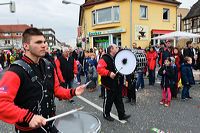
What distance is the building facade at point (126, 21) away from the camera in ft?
84.4

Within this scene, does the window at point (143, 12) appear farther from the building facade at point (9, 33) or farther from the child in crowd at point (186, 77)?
the building facade at point (9, 33)

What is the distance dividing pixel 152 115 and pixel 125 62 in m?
1.65

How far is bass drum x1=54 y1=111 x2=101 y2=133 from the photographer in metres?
2.69

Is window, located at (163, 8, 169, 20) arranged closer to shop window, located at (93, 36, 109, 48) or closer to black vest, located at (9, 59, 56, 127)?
shop window, located at (93, 36, 109, 48)

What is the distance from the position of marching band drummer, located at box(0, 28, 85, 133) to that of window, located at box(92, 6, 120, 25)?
2409cm

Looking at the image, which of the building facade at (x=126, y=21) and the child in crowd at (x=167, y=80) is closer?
the child in crowd at (x=167, y=80)

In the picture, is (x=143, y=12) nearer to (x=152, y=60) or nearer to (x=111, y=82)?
(x=152, y=60)

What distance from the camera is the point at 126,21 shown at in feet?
84.1

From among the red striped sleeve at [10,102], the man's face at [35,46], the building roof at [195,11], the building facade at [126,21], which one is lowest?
the red striped sleeve at [10,102]

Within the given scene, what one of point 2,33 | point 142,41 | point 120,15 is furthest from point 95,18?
point 2,33

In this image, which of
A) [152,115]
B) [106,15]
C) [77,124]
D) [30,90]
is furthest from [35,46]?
[106,15]

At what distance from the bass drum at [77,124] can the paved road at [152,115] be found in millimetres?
2824

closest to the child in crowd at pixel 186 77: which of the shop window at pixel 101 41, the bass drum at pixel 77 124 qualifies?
the bass drum at pixel 77 124

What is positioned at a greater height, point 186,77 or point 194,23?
point 194,23
